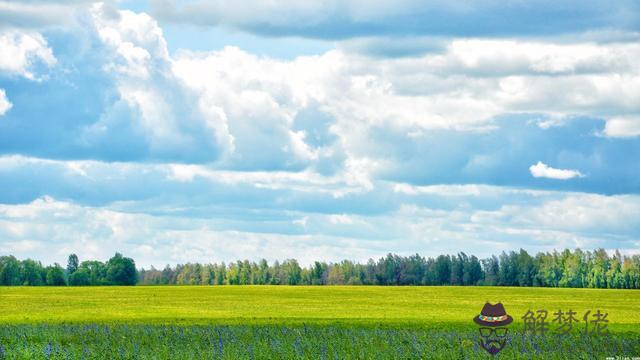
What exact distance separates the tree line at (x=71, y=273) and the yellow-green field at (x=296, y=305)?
157ft

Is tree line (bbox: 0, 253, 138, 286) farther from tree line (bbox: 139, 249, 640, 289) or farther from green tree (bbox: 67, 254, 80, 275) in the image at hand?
tree line (bbox: 139, 249, 640, 289)

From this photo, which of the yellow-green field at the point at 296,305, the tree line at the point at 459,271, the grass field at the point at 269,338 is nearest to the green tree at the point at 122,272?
the tree line at the point at 459,271

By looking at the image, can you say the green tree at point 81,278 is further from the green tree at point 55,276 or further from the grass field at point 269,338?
the grass field at point 269,338

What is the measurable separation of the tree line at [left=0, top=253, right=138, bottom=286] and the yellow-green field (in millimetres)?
47999

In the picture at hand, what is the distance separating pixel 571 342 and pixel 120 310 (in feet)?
171

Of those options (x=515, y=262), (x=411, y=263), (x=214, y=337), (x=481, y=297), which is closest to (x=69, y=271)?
(x=411, y=263)

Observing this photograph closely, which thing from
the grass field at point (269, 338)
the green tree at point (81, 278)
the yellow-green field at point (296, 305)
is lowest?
the grass field at point (269, 338)

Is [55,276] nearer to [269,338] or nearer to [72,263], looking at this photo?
[72,263]

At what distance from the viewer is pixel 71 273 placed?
7234 inches

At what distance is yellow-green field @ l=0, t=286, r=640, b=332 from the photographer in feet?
214

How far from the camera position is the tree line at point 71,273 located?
170 metres

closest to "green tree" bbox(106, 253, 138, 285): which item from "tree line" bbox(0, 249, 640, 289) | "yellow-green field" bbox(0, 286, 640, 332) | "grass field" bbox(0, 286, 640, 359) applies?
"tree line" bbox(0, 249, 640, 289)

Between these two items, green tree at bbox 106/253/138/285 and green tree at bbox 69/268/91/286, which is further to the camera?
green tree at bbox 69/268/91/286

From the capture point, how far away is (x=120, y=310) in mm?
79875
